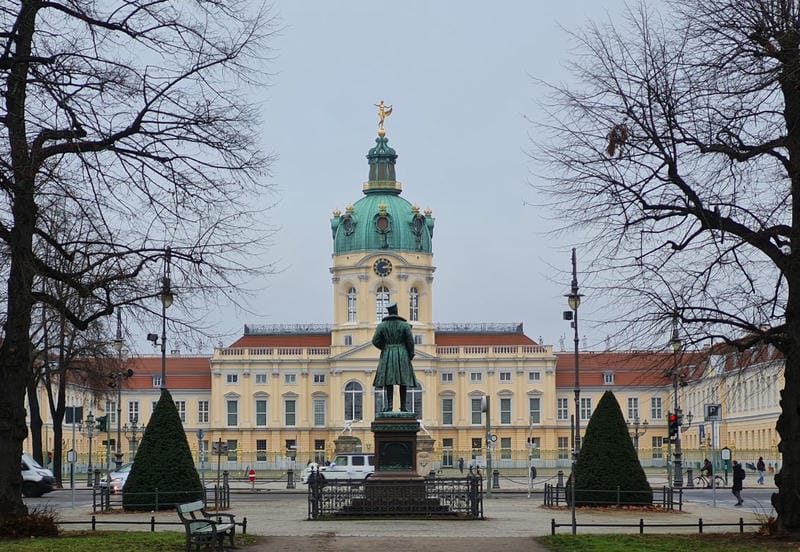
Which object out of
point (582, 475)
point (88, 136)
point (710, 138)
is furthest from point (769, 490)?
point (88, 136)

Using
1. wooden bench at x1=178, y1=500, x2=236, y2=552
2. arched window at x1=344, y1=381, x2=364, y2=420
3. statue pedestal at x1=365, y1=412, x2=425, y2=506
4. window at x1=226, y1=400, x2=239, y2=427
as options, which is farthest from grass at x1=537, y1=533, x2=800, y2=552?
window at x1=226, y1=400, x2=239, y2=427

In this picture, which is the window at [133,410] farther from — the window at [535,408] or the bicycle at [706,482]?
the bicycle at [706,482]

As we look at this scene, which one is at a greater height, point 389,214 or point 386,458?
point 389,214

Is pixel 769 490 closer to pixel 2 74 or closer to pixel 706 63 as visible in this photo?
pixel 706 63

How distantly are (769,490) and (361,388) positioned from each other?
6272 cm

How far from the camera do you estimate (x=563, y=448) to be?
4577 inches

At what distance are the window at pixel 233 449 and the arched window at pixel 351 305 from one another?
537 inches

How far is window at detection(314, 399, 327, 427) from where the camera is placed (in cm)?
12059

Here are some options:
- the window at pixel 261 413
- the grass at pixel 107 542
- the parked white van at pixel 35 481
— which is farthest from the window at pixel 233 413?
the grass at pixel 107 542

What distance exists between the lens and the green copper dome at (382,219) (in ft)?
390

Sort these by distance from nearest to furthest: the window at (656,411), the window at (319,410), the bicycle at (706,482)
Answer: the bicycle at (706,482), the window at (319,410), the window at (656,411)

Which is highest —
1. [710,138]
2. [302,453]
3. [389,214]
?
[389,214]

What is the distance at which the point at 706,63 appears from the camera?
21297 millimetres

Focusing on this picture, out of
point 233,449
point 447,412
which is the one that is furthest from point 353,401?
point 233,449
